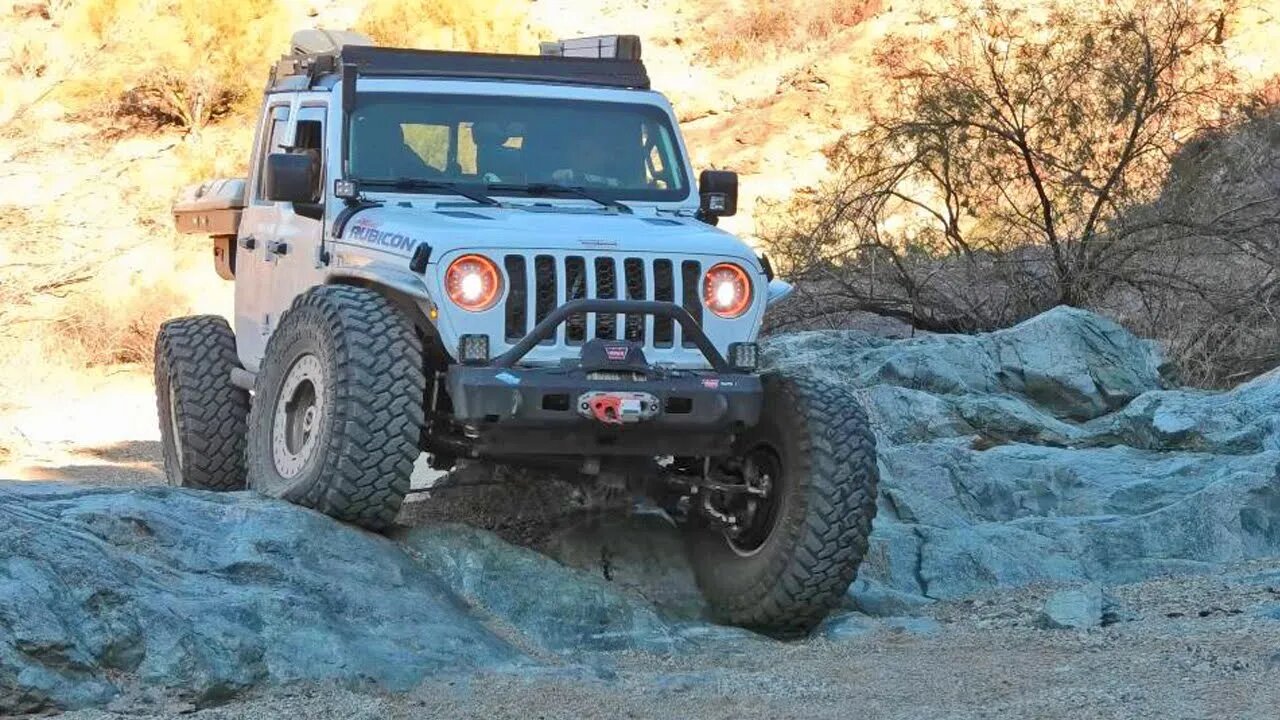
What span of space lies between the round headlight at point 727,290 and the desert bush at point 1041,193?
8619mm

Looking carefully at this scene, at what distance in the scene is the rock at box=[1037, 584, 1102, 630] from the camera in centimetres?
728

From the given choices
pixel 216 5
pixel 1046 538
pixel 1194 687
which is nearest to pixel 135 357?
pixel 216 5

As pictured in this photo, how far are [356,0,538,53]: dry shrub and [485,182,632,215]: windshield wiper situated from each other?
22484mm

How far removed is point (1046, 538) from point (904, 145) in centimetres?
836

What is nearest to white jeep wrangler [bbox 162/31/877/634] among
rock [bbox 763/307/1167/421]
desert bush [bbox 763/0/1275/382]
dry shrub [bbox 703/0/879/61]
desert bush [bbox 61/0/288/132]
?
rock [bbox 763/307/1167/421]

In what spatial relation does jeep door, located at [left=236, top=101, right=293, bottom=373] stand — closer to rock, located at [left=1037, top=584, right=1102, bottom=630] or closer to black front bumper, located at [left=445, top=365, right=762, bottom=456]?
black front bumper, located at [left=445, top=365, right=762, bottom=456]

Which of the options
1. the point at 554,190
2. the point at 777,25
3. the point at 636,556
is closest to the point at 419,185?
the point at 554,190

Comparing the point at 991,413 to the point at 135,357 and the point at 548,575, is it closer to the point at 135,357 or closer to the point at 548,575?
the point at 548,575

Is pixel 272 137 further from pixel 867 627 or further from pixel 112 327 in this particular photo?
pixel 112 327

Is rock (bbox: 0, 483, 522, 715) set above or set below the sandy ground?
above

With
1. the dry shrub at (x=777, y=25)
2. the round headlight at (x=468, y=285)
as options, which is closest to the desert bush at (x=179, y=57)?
the dry shrub at (x=777, y=25)

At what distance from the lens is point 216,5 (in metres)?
31.2

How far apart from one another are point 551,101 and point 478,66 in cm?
35

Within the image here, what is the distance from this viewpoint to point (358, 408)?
6.88 m
